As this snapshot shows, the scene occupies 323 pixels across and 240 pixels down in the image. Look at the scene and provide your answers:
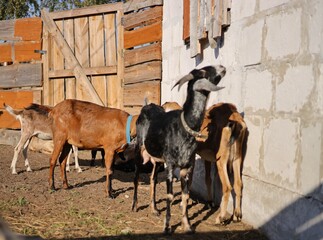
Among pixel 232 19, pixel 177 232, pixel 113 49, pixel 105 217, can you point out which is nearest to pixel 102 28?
pixel 113 49

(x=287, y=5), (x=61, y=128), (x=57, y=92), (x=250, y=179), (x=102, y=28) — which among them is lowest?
(x=250, y=179)

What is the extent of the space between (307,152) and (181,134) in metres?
1.49

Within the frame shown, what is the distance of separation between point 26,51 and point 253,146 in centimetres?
837

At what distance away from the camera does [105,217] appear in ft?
16.6

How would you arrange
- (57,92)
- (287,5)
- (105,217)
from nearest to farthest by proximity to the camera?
1. (287,5)
2. (105,217)
3. (57,92)

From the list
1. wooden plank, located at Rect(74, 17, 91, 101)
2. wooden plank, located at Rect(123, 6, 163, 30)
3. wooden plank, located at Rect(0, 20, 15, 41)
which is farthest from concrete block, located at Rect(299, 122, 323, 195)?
wooden plank, located at Rect(0, 20, 15, 41)

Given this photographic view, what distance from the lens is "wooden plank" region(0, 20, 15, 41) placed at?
11.2 m

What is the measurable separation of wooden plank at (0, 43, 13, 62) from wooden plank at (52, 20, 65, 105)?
1.57 metres

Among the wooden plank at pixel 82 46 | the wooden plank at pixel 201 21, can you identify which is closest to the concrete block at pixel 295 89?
the wooden plank at pixel 201 21

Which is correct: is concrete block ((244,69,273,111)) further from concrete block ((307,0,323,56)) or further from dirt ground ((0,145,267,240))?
dirt ground ((0,145,267,240))

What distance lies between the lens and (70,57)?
10242mm

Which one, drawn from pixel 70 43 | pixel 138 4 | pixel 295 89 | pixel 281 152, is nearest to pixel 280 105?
pixel 295 89

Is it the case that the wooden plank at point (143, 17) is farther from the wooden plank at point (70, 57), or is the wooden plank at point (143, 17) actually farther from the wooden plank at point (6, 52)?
the wooden plank at point (6, 52)

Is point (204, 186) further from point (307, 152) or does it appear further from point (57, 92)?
point (57, 92)
